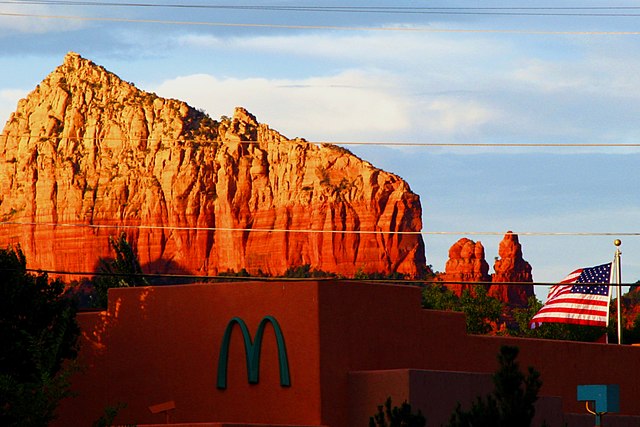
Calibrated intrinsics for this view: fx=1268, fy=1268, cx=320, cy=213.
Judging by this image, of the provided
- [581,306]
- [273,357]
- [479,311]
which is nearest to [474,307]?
[479,311]

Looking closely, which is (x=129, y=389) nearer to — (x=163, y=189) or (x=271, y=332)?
(x=271, y=332)

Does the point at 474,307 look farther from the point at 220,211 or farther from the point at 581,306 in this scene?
the point at 220,211

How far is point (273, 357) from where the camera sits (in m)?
34.9

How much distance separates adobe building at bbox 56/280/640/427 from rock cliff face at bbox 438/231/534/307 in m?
137

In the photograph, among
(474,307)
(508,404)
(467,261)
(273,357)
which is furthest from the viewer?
(467,261)

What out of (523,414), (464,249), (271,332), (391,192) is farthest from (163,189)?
(523,414)

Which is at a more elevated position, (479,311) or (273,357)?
(479,311)

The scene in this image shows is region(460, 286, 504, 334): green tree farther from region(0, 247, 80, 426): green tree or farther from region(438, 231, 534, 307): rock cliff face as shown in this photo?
region(438, 231, 534, 307): rock cliff face

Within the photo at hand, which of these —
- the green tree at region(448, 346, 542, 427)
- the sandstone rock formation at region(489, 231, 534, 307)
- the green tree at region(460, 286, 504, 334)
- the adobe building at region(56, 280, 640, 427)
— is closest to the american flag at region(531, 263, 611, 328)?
the adobe building at region(56, 280, 640, 427)

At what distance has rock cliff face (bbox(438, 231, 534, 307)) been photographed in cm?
17625

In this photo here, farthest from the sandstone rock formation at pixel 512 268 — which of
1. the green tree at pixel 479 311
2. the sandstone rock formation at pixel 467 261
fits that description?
the green tree at pixel 479 311

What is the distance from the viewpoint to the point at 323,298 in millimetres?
34656

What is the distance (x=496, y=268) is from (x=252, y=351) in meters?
152

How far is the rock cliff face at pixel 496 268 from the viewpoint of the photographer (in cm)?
17625
